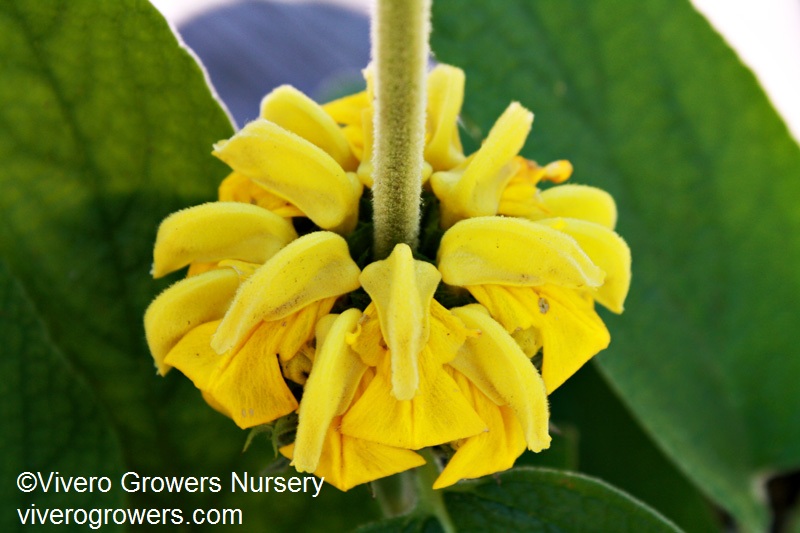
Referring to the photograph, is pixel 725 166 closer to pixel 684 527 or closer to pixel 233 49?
pixel 684 527

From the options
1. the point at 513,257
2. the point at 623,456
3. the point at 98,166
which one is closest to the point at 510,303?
the point at 513,257

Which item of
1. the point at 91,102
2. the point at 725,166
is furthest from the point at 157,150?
the point at 725,166

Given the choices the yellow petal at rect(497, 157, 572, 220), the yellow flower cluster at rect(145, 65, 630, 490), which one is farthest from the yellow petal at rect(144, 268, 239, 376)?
the yellow petal at rect(497, 157, 572, 220)

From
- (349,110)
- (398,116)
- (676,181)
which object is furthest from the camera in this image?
(676,181)

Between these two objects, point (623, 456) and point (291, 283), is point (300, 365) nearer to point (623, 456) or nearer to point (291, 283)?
point (291, 283)

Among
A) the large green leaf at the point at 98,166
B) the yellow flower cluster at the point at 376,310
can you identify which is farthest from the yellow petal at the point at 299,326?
the large green leaf at the point at 98,166
